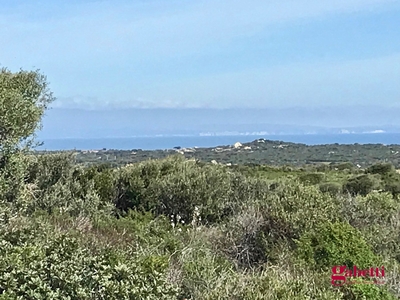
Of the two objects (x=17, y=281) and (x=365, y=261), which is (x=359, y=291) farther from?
(x=17, y=281)

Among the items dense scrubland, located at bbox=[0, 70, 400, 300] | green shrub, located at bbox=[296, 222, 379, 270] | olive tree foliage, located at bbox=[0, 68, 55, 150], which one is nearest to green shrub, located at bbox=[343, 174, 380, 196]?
dense scrubland, located at bbox=[0, 70, 400, 300]

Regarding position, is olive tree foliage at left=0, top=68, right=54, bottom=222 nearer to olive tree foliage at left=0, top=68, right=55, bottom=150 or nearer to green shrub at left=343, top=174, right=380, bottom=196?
olive tree foliage at left=0, top=68, right=55, bottom=150

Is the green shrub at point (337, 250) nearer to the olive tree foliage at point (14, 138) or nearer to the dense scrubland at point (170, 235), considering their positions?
the dense scrubland at point (170, 235)

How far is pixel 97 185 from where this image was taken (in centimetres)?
1797

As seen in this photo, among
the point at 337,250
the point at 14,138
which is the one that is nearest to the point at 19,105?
the point at 14,138

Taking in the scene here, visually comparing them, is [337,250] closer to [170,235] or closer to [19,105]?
[170,235]

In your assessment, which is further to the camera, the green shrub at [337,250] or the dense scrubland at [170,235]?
the green shrub at [337,250]

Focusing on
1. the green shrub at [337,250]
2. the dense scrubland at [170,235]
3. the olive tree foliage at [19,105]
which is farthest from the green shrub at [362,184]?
the green shrub at [337,250]

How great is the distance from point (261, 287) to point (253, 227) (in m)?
3.93

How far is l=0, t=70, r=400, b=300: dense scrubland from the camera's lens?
5.73 meters

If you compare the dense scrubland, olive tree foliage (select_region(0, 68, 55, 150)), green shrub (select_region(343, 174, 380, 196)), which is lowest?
green shrub (select_region(343, 174, 380, 196))

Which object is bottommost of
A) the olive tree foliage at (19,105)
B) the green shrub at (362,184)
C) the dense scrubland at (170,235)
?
the green shrub at (362,184)

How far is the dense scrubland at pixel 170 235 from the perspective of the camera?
18.8 feet

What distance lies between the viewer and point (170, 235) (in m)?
9.64
